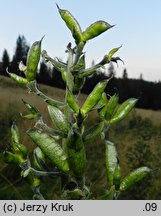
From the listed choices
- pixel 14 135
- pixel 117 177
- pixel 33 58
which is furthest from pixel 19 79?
pixel 117 177

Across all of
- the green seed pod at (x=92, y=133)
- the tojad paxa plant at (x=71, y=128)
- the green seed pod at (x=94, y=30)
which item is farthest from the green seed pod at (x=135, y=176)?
the green seed pod at (x=94, y=30)

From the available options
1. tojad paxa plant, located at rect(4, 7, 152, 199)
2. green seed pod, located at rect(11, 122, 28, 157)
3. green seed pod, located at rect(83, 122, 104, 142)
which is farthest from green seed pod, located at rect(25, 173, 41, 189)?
green seed pod, located at rect(83, 122, 104, 142)

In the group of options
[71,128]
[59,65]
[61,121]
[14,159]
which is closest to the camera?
[71,128]

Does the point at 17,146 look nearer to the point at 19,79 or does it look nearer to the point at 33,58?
the point at 19,79

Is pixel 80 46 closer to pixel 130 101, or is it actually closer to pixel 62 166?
pixel 130 101

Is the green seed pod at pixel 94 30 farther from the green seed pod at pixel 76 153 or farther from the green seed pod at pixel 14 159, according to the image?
the green seed pod at pixel 14 159
